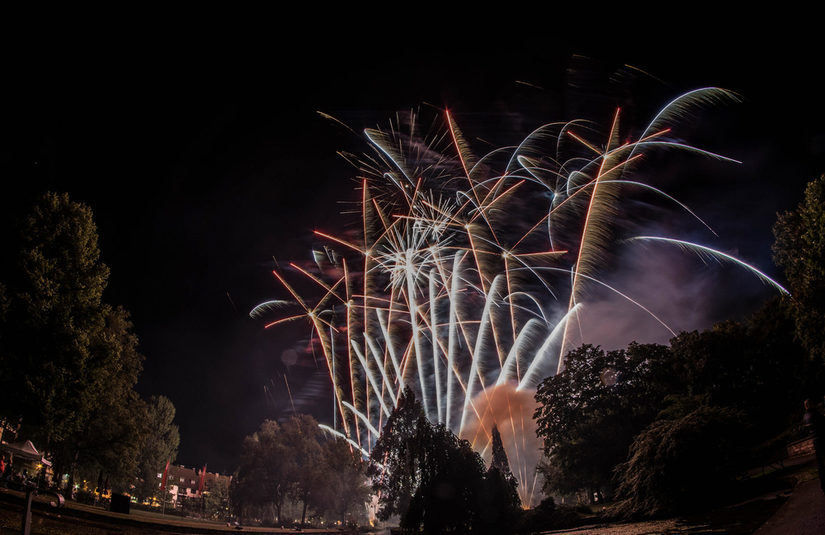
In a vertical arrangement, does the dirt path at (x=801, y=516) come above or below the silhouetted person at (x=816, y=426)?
below

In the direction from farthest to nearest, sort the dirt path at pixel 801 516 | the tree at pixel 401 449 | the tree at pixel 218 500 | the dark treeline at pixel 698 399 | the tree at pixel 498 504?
1. the tree at pixel 218 500
2. the tree at pixel 401 449
3. the tree at pixel 498 504
4. the dark treeline at pixel 698 399
5. the dirt path at pixel 801 516

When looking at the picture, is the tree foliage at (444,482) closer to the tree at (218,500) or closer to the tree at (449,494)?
the tree at (449,494)

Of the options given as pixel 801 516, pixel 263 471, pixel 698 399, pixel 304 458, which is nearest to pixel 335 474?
pixel 304 458

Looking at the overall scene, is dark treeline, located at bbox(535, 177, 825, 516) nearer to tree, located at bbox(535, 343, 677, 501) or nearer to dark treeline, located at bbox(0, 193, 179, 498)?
tree, located at bbox(535, 343, 677, 501)

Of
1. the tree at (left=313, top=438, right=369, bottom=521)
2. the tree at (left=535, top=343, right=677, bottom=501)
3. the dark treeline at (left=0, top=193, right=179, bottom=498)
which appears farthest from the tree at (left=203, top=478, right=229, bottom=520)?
the dark treeline at (left=0, top=193, right=179, bottom=498)

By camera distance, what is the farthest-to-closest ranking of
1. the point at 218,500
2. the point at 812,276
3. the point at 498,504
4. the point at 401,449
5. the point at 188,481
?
the point at 188,481
the point at 218,500
the point at 401,449
the point at 498,504
the point at 812,276

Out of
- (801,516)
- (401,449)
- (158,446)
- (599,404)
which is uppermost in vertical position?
(599,404)

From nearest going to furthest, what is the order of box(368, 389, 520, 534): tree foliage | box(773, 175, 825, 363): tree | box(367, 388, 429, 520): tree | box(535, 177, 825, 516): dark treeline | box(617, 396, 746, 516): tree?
1. box(617, 396, 746, 516): tree
2. box(535, 177, 825, 516): dark treeline
3. box(773, 175, 825, 363): tree
4. box(368, 389, 520, 534): tree foliage
5. box(367, 388, 429, 520): tree

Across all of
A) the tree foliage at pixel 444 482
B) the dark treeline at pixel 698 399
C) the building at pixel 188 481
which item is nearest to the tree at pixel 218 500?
the building at pixel 188 481

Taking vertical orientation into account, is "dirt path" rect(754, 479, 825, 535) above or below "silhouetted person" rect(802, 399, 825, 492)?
below

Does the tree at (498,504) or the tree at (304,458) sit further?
the tree at (304,458)

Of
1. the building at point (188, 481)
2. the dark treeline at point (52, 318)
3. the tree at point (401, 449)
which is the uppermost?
the dark treeline at point (52, 318)

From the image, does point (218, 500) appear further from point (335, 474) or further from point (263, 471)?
point (335, 474)

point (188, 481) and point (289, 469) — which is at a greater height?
point (289, 469)
